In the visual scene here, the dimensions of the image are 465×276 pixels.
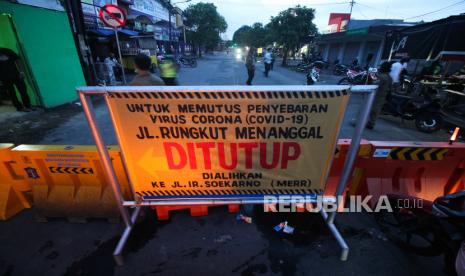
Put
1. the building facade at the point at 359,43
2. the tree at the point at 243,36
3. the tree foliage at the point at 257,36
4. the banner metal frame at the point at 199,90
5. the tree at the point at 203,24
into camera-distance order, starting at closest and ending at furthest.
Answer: the banner metal frame at the point at 199,90
the building facade at the point at 359,43
the tree foliage at the point at 257,36
the tree at the point at 203,24
the tree at the point at 243,36

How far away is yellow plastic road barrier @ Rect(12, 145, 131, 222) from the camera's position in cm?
298

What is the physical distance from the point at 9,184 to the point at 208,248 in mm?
3047

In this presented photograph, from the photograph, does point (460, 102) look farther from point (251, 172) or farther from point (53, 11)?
point (53, 11)

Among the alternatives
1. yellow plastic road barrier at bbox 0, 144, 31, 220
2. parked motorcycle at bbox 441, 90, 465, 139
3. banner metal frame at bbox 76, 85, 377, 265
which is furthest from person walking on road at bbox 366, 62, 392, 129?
yellow plastic road barrier at bbox 0, 144, 31, 220

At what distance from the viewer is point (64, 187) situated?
3121mm

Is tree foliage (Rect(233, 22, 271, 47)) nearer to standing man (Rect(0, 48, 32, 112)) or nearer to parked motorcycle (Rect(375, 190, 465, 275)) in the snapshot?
standing man (Rect(0, 48, 32, 112))

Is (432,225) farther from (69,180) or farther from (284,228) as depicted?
(69,180)

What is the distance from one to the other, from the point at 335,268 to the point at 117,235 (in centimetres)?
273

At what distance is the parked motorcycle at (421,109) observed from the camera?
637 centimetres

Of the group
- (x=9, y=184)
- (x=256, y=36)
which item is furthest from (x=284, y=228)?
(x=256, y=36)

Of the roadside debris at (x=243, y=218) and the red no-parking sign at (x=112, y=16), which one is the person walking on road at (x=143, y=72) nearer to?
the roadside debris at (x=243, y=218)

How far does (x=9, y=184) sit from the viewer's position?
319 centimetres

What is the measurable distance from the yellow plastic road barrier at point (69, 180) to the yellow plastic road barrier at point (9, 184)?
0.15 m

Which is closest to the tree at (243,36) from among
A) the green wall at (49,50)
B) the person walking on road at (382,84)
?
the green wall at (49,50)
